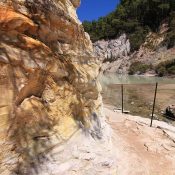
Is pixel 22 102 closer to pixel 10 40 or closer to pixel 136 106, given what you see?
pixel 10 40

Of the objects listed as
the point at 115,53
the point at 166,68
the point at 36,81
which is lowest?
the point at 166,68

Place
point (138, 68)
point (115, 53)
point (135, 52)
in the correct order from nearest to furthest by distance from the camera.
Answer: point (138, 68) → point (135, 52) → point (115, 53)

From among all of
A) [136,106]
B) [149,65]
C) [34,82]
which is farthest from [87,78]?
[149,65]

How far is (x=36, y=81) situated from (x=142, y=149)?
19.5 ft

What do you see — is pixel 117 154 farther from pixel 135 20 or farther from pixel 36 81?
pixel 135 20

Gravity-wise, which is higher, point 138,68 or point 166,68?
point 166,68

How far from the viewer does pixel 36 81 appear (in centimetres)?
815

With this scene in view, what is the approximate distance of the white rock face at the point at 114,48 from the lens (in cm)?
9212

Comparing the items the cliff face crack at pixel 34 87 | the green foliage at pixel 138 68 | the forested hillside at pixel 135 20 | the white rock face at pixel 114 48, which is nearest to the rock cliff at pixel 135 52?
the white rock face at pixel 114 48

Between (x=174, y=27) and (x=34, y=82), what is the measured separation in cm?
7671

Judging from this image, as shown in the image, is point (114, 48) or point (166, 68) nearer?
point (166, 68)

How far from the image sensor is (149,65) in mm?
73375

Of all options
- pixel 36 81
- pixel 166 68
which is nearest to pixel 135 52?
pixel 166 68

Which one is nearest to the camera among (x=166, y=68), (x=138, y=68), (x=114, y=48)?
(x=166, y=68)
